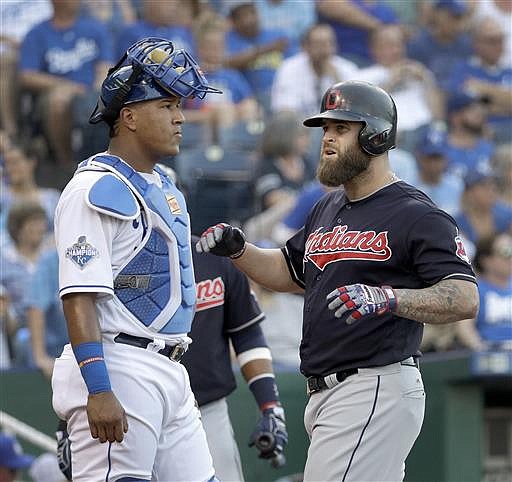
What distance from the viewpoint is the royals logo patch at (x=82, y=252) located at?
11.9ft

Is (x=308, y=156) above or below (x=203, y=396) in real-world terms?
above

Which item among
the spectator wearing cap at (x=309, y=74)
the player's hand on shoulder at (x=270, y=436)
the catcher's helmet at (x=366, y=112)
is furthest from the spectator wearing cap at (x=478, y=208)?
the catcher's helmet at (x=366, y=112)

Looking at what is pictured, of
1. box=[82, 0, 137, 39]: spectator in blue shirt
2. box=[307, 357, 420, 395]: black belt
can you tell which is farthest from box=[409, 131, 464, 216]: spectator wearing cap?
box=[307, 357, 420, 395]: black belt

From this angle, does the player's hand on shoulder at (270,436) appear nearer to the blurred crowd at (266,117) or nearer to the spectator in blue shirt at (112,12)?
the blurred crowd at (266,117)

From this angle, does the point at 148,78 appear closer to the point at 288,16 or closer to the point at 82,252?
the point at 82,252

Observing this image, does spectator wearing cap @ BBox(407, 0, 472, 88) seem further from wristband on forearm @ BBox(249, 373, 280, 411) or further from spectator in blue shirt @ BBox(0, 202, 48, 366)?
wristband on forearm @ BBox(249, 373, 280, 411)

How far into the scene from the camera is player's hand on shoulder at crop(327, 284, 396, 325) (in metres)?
3.76

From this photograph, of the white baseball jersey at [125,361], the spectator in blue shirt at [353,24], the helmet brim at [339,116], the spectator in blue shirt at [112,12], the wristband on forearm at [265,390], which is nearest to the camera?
the white baseball jersey at [125,361]

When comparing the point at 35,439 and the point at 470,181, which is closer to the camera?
the point at 35,439

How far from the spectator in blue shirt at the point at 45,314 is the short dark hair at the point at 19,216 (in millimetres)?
298

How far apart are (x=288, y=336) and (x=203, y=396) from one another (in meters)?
3.10

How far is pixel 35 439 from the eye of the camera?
6.88m

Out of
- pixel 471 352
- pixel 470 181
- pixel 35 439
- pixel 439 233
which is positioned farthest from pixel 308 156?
pixel 439 233

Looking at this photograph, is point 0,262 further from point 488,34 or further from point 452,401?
point 488,34
